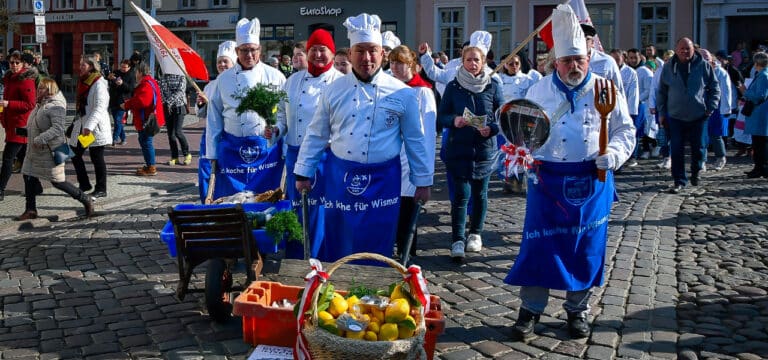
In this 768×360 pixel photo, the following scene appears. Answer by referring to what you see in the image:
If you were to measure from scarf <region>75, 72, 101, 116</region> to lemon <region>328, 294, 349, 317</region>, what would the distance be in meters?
8.48

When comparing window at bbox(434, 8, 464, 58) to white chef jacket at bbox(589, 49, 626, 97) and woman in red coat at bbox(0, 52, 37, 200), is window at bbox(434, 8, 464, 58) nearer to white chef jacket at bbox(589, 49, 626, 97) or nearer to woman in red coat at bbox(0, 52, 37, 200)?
woman in red coat at bbox(0, 52, 37, 200)

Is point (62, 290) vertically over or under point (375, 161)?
under

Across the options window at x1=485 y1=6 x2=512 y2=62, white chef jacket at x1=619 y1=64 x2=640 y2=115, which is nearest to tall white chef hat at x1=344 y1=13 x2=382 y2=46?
white chef jacket at x1=619 y1=64 x2=640 y2=115

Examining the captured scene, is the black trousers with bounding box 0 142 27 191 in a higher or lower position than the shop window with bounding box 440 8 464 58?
lower

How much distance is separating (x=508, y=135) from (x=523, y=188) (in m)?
6.66

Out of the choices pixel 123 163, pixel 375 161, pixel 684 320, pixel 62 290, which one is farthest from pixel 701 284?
pixel 123 163

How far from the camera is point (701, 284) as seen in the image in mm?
7215

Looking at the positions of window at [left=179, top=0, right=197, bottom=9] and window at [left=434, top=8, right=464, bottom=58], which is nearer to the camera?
window at [left=434, top=8, right=464, bottom=58]

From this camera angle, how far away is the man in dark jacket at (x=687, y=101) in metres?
12.1

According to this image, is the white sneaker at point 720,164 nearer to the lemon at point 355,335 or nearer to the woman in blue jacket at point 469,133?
the woman in blue jacket at point 469,133

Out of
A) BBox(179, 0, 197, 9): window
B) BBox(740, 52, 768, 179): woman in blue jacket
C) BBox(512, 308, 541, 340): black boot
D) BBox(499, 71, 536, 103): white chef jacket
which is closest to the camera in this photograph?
BBox(512, 308, 541, 340): black boot

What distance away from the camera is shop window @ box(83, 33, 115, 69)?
153ft

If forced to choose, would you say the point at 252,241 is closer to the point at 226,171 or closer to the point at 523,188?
the point at 226,171

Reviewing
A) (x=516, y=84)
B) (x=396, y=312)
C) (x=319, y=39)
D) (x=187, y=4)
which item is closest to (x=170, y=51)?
(x=319, y=39)
